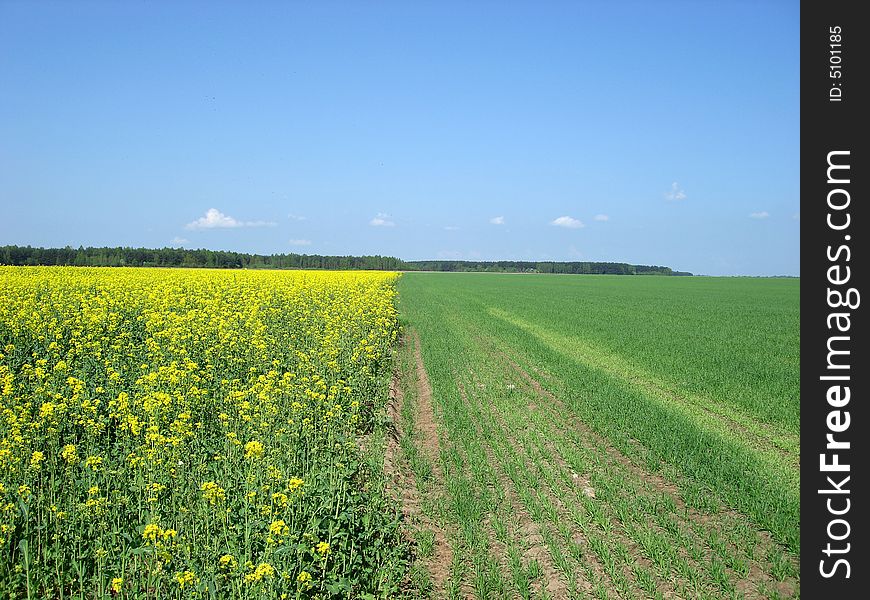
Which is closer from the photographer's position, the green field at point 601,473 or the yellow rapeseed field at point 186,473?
the yellow rapeseed field at point 186,473

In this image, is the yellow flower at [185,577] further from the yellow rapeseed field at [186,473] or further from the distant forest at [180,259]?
the distant forest at [180,259]

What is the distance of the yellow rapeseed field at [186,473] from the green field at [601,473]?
0.95 meters

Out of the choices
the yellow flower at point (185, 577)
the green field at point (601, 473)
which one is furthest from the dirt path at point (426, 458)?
the yellow flower at point (185, 577)

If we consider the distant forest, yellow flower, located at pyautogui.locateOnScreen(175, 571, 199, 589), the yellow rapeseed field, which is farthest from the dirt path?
the distant forest

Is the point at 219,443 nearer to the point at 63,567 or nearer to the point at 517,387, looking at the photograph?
the point at 63,567

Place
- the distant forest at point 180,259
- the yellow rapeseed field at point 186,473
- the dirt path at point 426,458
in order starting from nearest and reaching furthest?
the yellow rapeseed field at point 186,473
the dirt path at point 426,458
the distant forest at point 180,259

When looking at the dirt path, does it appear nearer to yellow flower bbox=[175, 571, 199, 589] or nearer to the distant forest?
yellow flower bbox=[175, 571, 199, 589]

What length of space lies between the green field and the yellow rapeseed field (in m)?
0.95

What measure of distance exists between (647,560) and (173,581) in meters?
4.37

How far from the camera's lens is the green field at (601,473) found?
249 inches

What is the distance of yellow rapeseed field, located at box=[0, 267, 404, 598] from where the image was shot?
516 centimetres

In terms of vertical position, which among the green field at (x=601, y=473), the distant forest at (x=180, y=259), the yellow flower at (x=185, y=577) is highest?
the distant forest at (x=180, y=259)

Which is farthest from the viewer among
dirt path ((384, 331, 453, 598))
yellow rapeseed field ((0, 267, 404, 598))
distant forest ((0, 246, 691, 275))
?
distant forest ((0, 246, 691, 275))

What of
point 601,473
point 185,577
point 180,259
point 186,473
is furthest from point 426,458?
point 180,259
